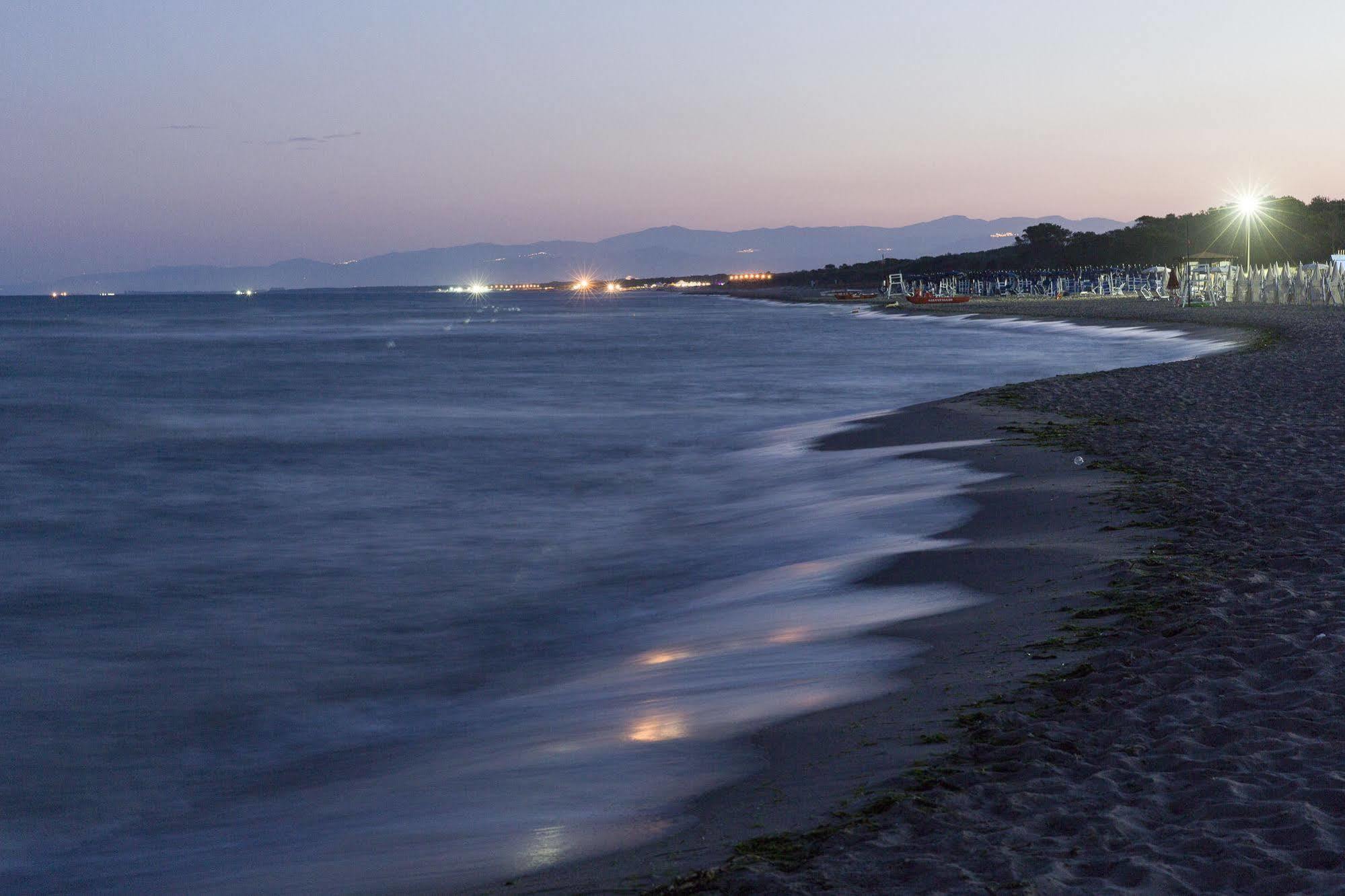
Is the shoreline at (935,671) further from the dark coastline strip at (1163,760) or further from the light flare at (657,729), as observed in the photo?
the light flare at (657,729)

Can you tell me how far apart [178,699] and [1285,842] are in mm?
8277

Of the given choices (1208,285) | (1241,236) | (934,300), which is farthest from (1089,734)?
(1241,236)

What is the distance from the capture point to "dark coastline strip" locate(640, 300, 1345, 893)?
465cm

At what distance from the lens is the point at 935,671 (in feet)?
25.1

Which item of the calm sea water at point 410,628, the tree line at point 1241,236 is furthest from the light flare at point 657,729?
the tree line at point 1241,236

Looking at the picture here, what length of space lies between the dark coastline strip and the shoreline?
21cm

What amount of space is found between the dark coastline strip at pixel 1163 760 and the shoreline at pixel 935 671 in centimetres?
21

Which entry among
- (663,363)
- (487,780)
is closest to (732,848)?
(487,780)

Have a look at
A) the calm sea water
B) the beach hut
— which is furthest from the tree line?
the calm sea water

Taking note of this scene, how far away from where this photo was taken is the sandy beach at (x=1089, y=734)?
15.6 feet

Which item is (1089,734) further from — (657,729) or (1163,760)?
(657,729)

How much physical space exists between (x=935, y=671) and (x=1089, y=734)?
1624mm

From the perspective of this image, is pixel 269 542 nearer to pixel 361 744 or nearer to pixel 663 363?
pixel 361 744

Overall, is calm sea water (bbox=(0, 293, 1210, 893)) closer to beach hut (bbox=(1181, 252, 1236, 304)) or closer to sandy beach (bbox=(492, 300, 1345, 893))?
sandy beach (bbox=(492, 300, 1345, 893))
